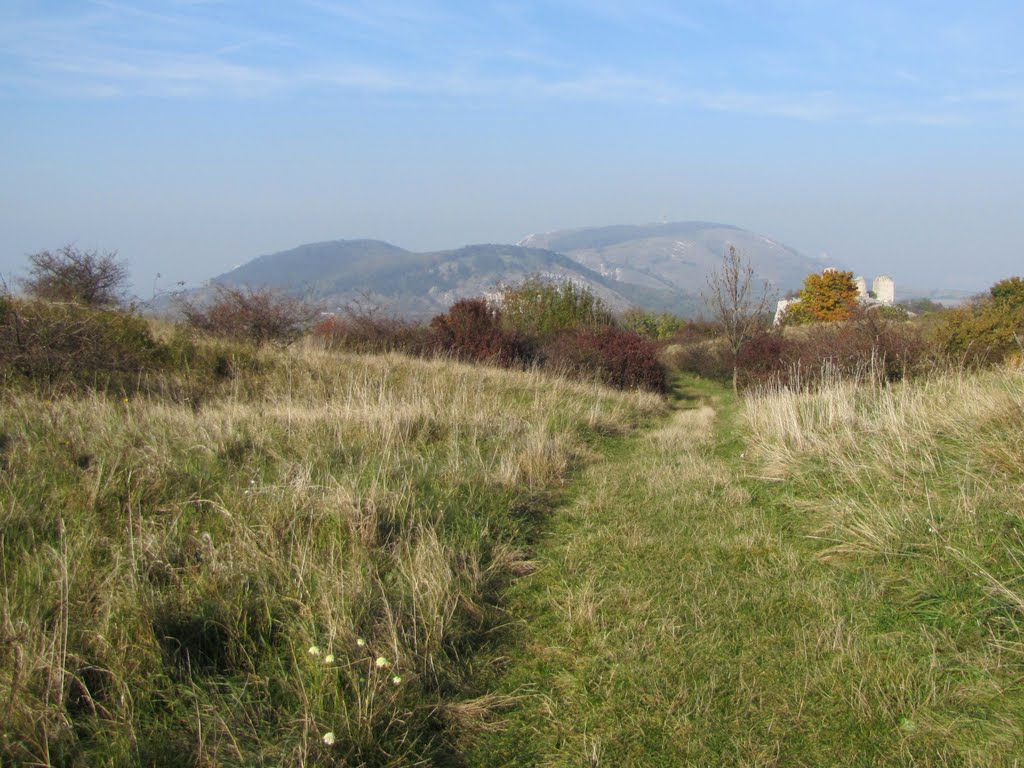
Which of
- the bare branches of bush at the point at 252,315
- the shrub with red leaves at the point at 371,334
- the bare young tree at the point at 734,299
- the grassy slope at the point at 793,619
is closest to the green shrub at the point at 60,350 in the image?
the bare branches of bush at the point at 252,315

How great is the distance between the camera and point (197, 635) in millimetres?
3350

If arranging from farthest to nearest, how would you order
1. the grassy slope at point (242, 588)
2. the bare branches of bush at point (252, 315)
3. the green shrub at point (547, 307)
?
1. the green shrub at point (547, 307)
2. the bare branches of bush at point (252, 315)
3. the grassy slope at point (242, 588)

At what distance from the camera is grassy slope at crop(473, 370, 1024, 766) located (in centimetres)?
283

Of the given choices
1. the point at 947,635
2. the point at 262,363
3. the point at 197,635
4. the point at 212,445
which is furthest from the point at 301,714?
the point at 262,363

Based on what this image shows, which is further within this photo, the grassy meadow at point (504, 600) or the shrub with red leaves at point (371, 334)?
the shrub with red leaves at point (371, 334)

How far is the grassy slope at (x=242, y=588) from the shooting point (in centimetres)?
277

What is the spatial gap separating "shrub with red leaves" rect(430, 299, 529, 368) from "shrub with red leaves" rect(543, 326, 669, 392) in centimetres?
112

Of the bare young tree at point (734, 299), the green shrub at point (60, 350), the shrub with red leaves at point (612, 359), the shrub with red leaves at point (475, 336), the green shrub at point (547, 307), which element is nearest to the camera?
the green shrub at point (60, 350)

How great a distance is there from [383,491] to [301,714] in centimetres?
230

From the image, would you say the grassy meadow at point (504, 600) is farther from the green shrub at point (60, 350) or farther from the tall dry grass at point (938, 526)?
the green shrub at point (60, 350)

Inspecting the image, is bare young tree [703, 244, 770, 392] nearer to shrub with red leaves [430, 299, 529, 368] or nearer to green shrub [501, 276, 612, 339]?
shrub with red leaves [430, 299, 529, 368]

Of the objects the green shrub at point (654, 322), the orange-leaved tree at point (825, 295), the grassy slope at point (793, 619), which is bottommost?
the grassy slope at point (793, 619)

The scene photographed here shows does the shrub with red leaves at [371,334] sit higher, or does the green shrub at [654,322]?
the green shrub at [654,322]

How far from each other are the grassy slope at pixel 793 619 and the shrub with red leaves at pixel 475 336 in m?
14.2
